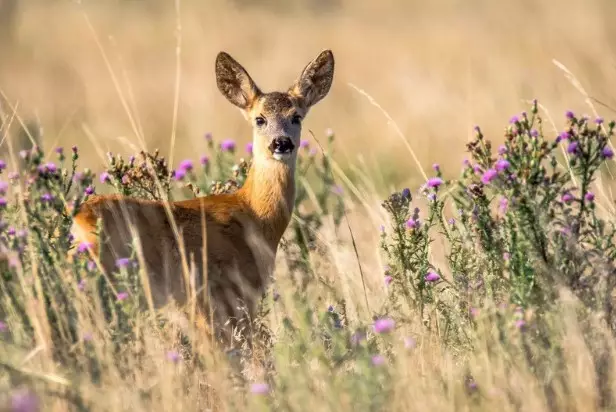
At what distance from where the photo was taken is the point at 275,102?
7102 mm

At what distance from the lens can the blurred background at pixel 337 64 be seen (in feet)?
43.8

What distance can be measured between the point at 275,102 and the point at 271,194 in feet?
2.20

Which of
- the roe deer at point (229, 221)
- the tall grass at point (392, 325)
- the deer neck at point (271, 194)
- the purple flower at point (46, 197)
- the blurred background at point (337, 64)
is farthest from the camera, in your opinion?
the blurred background at point (337, 64)

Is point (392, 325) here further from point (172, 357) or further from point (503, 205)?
point (503, 205)

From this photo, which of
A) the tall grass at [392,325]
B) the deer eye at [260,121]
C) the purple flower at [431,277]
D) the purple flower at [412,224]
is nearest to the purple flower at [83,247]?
the tall grass at [392,325]

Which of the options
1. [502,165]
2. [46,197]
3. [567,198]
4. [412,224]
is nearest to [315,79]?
[412,224]

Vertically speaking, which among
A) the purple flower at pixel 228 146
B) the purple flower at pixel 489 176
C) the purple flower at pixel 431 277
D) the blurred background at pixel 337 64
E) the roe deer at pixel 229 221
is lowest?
the purple flower at pixel 431 277

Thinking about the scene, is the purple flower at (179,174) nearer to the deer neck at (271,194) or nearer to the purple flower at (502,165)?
the deer neck at (271,194)

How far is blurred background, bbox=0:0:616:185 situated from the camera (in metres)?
13.4

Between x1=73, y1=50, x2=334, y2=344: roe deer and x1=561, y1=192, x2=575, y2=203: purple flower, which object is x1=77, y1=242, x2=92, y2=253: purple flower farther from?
x1=561, y1=192, x2=575, y2=203: purple flower

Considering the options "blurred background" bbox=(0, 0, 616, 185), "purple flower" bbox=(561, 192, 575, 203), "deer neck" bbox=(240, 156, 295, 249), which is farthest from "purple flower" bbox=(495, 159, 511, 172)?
"blurred background" bbox=(0, 0, 616, 185)

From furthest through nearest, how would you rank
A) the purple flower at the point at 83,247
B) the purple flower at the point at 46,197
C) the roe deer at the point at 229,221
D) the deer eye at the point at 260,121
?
1. the deer eye at the point at 260,121
2. the roe deer at the point at 229,221
3. the purple flower at the point at 83,247
4. the purple flower at the point at 46,197

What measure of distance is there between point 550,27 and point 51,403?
44.5ft

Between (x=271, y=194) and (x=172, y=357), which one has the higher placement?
(x=271, y=194)
